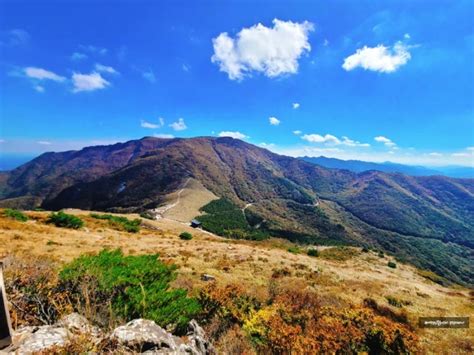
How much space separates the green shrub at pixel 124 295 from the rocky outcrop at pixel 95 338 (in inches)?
37.9


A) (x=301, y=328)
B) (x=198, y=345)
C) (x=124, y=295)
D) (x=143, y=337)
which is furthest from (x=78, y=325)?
(x=301, y=328)

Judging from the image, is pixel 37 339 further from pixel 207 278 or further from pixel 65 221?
pixel 65 221

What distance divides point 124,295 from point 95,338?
7.41 feet

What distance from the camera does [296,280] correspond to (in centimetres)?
1794

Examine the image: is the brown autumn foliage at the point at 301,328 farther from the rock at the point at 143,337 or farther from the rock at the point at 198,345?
the rock at the point at 143,337

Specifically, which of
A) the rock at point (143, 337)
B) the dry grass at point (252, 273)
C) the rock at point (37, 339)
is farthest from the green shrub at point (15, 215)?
the rock at point (143, 337)

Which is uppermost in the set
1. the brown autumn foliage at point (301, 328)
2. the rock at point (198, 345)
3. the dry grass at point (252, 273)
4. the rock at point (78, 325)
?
the rock at point (78, 325)

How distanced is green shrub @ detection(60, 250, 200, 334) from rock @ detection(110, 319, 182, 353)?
3.75ft

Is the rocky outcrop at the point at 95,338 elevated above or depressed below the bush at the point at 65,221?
above

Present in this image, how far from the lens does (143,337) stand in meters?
4.84

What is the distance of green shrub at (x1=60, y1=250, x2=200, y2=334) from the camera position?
6477 millimetres

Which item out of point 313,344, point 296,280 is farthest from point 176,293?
point 296,280

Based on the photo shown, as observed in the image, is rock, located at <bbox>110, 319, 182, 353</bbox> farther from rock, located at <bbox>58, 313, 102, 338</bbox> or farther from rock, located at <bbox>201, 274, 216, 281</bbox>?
rock, located at <bbox>201, 274, 216, 281</bbox>

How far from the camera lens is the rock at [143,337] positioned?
4.73 metres
